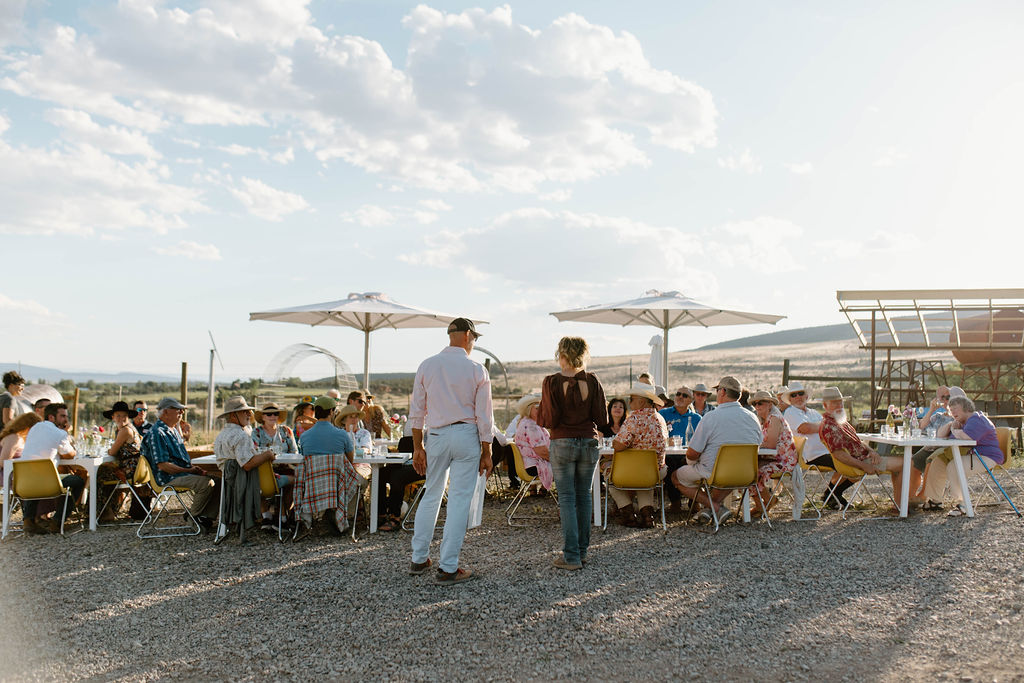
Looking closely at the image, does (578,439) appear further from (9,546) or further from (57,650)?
(9,546)

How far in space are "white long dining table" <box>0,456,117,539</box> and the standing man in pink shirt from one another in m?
3.62

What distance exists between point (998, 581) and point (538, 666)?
3.52 m

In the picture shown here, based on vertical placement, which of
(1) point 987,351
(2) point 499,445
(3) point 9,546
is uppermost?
(1) point 987,351

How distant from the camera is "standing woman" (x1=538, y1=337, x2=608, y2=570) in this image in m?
5.36

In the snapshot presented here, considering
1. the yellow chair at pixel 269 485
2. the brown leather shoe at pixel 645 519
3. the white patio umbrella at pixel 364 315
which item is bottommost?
the brown leather shoe at pixel 645 519

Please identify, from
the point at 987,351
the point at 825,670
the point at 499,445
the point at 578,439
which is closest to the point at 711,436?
the point at 578,439

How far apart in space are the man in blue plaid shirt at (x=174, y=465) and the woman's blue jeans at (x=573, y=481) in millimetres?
3424

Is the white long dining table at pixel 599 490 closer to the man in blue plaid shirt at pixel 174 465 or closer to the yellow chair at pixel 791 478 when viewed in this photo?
the yellow chair at pixel 791 478

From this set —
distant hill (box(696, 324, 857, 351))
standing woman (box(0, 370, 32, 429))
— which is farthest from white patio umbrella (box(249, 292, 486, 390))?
distant hill (box(696, 324, 857, 351))

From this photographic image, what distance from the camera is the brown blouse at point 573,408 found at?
5.36m

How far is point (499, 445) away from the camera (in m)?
8.69

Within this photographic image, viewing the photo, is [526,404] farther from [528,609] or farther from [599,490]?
[528,609]

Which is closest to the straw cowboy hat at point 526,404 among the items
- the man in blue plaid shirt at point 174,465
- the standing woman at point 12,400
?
the man in blue plaid shirt at point 174,465

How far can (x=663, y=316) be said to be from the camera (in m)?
11.8
